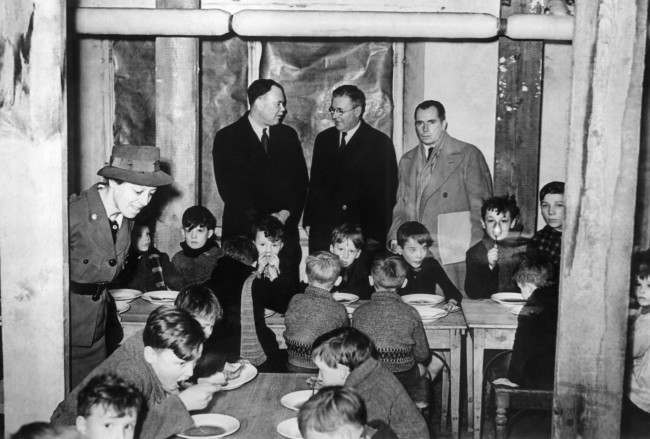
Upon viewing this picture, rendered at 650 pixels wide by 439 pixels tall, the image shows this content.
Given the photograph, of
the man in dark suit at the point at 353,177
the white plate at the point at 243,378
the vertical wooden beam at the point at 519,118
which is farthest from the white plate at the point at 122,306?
the vertical wooden beam at the point at 519,118

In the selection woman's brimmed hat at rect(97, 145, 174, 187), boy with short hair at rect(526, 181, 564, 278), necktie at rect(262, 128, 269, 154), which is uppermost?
necktie at rect(262, 128, 269, 154)

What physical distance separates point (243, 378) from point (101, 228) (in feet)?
4.12

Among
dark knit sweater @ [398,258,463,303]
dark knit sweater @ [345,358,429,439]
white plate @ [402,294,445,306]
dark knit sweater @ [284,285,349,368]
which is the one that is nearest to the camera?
dark knit sweater @ [345,358,429,439]

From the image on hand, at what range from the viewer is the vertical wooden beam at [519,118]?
6.71 metres

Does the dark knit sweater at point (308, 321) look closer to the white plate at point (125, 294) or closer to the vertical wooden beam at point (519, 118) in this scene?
the white plate at point (125, 294)

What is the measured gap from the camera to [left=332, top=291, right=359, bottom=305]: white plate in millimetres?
5445

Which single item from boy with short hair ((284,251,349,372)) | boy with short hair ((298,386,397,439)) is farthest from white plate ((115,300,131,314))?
boy with short hair ((298,386,397,439))

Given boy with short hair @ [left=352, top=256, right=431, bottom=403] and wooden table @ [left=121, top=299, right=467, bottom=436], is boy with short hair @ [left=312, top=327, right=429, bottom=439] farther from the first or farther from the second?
wooden table @ [left=121, top=299, right=467, bottom=436]

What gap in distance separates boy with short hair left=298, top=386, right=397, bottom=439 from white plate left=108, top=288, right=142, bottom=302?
271cm

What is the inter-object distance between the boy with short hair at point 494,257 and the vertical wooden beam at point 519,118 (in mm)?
500

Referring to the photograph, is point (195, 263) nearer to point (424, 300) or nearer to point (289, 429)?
point (424, 300)

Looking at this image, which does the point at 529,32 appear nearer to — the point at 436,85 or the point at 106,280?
the point at 436,85

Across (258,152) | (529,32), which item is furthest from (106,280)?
(529,32)

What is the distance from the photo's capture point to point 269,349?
15.8 feet
